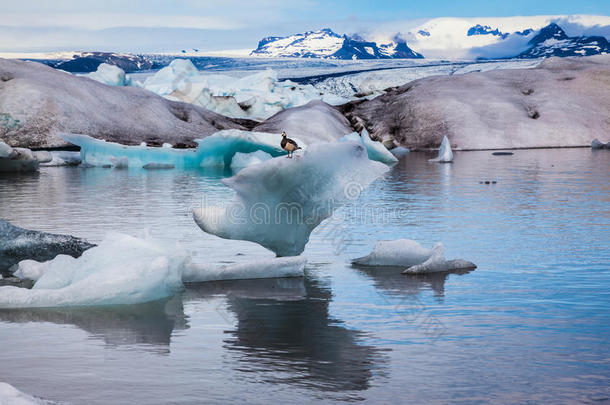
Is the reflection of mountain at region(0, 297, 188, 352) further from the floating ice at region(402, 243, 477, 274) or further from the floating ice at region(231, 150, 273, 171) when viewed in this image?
the floating ice at region(231, 150, 273, 171)

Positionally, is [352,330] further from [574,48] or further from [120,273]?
[574,48]

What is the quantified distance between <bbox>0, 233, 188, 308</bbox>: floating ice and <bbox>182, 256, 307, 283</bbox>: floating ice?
0.76 feet

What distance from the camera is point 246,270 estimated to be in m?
5.38

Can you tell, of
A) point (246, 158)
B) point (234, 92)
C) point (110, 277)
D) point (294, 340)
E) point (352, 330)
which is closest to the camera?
point (294, 340)

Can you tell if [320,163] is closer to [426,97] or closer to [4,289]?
[4,289]

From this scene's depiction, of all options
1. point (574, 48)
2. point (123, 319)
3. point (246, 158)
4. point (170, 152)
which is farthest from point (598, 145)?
point (574, 48)

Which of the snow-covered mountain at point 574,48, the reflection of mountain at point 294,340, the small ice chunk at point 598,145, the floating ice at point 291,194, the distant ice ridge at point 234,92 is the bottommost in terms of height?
the reflection of mountain at point 294,340

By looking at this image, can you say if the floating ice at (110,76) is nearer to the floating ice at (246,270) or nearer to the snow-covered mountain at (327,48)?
the floating ice at (246,270)

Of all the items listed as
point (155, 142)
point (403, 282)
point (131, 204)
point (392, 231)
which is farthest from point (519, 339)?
point (155, 142)

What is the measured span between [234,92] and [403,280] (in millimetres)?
26415

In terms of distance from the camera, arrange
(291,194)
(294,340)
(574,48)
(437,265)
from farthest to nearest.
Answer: (574,48), (291,194), (437,265), (294,340)

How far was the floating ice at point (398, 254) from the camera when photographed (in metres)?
5.77

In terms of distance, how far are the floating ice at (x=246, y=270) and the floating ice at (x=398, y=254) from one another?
636 mm

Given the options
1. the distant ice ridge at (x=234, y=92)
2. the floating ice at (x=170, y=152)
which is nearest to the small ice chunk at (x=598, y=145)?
the distant ice ridge at (x=234, y=92)
